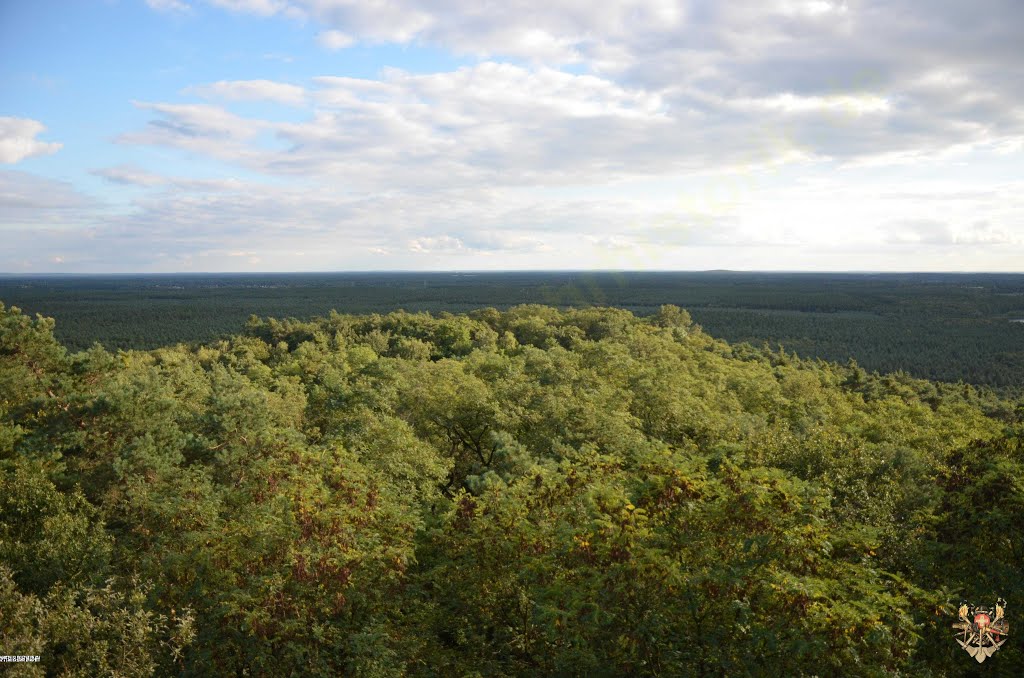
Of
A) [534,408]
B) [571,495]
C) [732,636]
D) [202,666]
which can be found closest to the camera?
[732,636]

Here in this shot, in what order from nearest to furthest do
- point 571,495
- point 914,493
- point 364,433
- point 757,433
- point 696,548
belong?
1. point 696,548
2. point 571,495
3. point 914,493
4. point 757,433
5. point 364,433

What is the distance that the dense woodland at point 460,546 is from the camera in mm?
12008

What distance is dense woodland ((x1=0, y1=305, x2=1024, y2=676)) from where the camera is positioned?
12.0 m

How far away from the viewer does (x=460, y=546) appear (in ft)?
55.9

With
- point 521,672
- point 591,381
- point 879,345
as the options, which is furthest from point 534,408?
point 879,345

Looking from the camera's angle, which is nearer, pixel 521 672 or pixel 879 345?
pixel 521 672

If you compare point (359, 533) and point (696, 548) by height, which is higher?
point (696, 548)

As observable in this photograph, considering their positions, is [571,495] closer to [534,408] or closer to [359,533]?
[359,533]

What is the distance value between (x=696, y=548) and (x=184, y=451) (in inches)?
695

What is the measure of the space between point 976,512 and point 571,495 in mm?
9523

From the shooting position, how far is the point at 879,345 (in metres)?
171

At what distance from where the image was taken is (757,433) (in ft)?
82.4

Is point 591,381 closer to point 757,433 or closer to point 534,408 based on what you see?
point 534,408

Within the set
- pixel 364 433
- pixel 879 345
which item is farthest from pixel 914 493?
pixel 879 345
